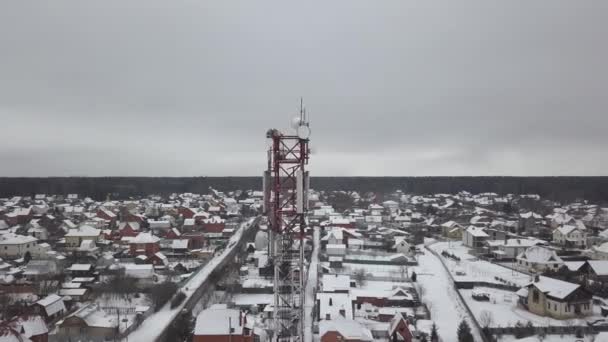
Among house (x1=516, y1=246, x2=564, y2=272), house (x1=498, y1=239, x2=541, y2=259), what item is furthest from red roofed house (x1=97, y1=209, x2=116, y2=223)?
house (x1=516, y1=246, x2=564, y2=272)

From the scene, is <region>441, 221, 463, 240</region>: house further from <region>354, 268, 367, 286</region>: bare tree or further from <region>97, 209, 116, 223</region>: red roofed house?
<region>97, 209, 116, 223</region>: red roofed house

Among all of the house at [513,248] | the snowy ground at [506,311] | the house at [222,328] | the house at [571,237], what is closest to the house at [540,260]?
the house at [513,248]

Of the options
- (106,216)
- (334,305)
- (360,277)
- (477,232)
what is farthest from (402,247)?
(106,216)

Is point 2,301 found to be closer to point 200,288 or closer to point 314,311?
point 200,288

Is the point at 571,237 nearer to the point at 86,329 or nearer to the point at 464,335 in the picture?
the point at 464,335

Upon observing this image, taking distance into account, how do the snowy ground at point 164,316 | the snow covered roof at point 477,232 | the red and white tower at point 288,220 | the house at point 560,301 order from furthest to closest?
the snow covered roof at point 477,232 → the house at point 560,301 → the snowy ground at point 164,316 → the red and white tower at point 288,220

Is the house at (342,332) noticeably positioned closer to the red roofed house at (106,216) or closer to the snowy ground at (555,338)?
the snowy ground at (555,338)
